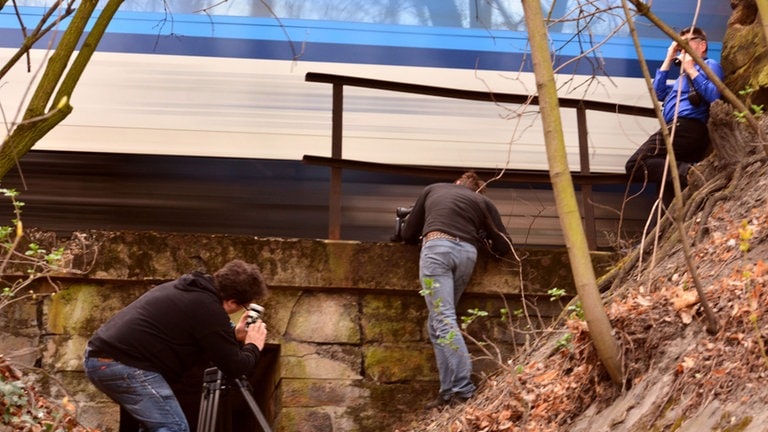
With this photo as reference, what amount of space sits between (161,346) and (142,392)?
8.6 inches

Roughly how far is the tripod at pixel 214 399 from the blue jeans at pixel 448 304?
1163 millimetres

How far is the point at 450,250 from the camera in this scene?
6.10 meters

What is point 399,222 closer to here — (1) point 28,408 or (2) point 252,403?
(2) point 252,403

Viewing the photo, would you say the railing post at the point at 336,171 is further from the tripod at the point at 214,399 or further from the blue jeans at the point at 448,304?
the tripod at the point at 214,399

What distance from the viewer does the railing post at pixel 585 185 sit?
22.5ft

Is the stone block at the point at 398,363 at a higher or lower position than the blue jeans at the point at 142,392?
higher

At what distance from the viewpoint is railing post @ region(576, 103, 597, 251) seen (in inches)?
270

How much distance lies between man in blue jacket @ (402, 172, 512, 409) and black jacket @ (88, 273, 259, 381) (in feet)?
4.05

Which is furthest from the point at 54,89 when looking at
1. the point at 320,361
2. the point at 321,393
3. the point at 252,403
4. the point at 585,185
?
the point at 585,185

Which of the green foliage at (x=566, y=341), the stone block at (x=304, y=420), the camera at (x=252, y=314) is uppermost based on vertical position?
the camera at (x=252, y=314)

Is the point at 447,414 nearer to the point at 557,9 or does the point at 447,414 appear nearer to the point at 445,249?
the point at 445,249

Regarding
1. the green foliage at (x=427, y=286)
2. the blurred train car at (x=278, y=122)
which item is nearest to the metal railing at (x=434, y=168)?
the blurred train car at (x=278, y=122)

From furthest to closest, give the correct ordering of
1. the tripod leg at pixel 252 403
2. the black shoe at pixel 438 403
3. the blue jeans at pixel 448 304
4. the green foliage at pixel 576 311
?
the black shoe at pixel 438 403 → the blue jeans at pixel 448 304 → the green foliage at pixel 576 311 → the tripod leg at pixel 252 403

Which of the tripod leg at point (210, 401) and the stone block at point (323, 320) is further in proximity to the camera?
the stone block at point (323, 320)
